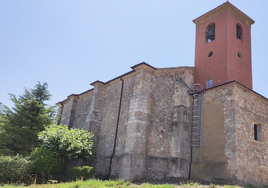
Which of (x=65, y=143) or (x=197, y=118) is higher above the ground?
(x=197, y=118)

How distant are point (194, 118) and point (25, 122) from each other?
1212cm

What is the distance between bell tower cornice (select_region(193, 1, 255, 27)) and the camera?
751 inches

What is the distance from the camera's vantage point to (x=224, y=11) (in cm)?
1909

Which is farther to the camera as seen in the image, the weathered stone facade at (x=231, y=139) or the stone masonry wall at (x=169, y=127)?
the stone masonry wall at (x=169, y=127)

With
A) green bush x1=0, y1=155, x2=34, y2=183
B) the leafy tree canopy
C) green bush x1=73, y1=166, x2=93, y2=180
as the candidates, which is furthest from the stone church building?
green bush x1=0, y1=155, x2=34, y2=183

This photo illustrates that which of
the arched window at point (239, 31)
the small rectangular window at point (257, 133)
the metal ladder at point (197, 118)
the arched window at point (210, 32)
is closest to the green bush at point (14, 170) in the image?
the metal ladder at point (197, 118)

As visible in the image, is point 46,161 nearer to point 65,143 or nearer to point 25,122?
point 65,143

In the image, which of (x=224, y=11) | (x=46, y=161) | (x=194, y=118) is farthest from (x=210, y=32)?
(x=46, y=161)

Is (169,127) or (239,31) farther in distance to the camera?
(239,31)

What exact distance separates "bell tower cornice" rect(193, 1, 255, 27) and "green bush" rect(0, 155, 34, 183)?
55.1ft

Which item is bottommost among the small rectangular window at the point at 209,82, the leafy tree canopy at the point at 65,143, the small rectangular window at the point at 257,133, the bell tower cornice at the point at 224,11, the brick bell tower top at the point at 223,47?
the leafy tree canopy at the point at 65,143

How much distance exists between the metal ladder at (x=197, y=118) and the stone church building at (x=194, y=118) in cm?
6

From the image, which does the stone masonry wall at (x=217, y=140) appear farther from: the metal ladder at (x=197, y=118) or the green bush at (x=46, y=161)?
the green bush at (x=46, y=161)

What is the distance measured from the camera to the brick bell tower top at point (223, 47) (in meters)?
17.8
